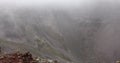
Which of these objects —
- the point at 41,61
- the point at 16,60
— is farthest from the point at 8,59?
the point at 41,61

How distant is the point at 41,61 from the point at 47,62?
518 millimetres

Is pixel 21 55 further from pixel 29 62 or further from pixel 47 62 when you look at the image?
pixel 47 62

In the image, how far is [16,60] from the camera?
75.8 ft

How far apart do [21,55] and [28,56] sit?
18.8 inches

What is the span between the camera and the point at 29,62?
76.9 feet

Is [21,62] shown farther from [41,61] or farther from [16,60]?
[41,61]

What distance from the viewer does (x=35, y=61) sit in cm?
2369

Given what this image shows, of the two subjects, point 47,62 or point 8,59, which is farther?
point 47,62

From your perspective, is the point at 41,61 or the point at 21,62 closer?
the point at 21,62

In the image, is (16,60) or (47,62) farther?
(47,62)

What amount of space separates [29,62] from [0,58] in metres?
1.99

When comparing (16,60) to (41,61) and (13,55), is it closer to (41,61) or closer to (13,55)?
(13,55)

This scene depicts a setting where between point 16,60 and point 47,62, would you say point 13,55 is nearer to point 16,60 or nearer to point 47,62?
point 16,60

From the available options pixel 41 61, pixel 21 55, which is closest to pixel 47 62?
pixel 41 61
